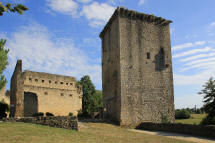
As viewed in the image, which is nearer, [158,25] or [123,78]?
[123,78]

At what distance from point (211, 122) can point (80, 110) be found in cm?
1941

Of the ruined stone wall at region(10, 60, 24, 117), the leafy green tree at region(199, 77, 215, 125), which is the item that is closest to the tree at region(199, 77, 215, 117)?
the leafy green tree at region(199, 77, 215, 125)

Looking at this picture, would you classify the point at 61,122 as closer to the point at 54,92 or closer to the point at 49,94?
the point at 49,94

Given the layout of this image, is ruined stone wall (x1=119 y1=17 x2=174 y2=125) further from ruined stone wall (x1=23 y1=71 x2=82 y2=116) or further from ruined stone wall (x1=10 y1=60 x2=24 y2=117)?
ruined stone wall (x1=23 y1=71 x2=82 y2=116)

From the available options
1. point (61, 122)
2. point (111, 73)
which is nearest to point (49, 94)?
point (111, 73)

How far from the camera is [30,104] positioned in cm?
2591

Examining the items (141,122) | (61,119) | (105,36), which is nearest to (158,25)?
(105,36)

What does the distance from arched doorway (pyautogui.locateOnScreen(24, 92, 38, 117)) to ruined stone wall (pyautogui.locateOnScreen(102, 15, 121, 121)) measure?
34.8ft

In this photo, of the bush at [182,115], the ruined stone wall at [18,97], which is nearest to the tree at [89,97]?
the ruined stone wall at [18,97]

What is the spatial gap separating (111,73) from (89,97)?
14.8 m

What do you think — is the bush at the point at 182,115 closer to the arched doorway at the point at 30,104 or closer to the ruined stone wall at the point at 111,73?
the ruined stone wall at the point at 111,73

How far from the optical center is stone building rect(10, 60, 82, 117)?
85.1 ft

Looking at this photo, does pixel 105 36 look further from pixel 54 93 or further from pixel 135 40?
pixel 54 93

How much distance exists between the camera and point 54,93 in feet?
92.9
